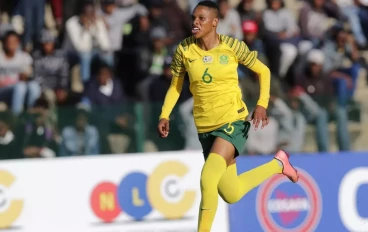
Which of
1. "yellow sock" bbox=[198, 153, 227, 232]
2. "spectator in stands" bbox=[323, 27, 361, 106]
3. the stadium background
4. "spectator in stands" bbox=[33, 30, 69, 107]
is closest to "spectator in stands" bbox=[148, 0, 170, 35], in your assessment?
the stadium background

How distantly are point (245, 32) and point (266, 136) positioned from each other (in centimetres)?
247

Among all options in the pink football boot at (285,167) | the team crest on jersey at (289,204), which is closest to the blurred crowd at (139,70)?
the team crest on jersey at (289,204)

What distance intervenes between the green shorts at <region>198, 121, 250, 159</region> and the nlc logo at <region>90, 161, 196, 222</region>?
2.93m

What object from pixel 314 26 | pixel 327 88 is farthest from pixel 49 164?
pixel 314 26

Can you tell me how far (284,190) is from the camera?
12438 mm

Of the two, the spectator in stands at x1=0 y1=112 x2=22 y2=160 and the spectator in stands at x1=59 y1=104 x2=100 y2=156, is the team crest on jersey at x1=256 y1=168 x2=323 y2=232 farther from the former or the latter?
the spectator in stands at x1=0 y1=112 x2=22 y2=160

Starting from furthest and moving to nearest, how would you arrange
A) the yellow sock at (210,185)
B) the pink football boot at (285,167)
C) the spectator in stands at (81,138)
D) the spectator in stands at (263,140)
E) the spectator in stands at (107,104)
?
the spectator in stands at (263,140) → the spectator in stands at (107,104) → the spectator in stands at (81,138) → the pink football boot at (285,167) → the yellow sock at (210,185)

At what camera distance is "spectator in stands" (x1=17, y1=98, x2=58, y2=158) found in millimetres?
12023

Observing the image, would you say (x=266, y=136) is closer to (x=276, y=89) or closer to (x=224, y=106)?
(x=276, y=89)

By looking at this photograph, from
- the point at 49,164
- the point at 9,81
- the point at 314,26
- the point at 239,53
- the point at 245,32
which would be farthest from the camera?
the point at 314,26

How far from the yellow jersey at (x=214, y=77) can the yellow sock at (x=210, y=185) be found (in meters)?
0.42

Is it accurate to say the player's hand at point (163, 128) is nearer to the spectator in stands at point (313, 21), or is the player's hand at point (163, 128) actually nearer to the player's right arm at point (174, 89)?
the player's right arm at point (174, 89)

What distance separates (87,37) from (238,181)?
6017 millimetres

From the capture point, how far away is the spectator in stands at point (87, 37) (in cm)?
1439
